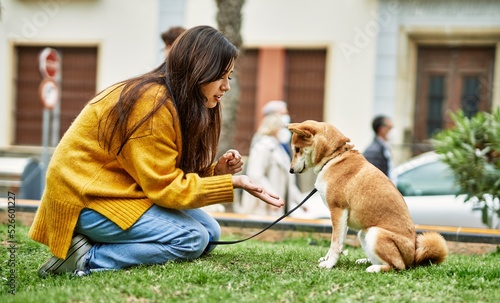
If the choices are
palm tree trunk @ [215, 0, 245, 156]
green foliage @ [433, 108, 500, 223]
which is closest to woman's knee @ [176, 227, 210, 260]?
green foliage @ [433, 108, 500, 223]

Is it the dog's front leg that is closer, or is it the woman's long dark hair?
the woman's long dark hair

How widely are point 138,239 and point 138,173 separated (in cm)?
48

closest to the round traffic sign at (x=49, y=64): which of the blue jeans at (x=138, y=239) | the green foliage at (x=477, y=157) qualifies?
the green foliage at (x=477, y=157)

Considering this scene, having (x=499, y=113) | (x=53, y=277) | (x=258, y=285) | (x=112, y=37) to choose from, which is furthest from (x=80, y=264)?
(x=112, y=37)

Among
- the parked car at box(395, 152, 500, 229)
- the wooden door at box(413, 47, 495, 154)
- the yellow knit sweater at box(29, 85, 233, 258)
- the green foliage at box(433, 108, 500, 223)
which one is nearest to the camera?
the yellow knit sweater at box(29, 85, 233, 258)

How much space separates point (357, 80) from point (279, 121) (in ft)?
21.4

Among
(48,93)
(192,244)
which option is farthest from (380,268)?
(48,93)

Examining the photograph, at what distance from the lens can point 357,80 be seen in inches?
659

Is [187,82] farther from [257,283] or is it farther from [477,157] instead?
[477,157]

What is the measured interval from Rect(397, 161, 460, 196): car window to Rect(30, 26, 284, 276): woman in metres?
5.70

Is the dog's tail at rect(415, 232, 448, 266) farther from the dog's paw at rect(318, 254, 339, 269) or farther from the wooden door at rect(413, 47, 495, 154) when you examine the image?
Answer: the wooden door at rect(413, 47, 495, 154)

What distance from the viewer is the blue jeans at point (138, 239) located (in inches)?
192

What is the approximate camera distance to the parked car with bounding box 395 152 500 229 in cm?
960

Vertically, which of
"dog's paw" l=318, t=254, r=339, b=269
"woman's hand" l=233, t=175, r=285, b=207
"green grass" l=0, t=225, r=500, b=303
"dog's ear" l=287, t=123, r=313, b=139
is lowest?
"green grass" l=0, t=225, r=500, b=303
